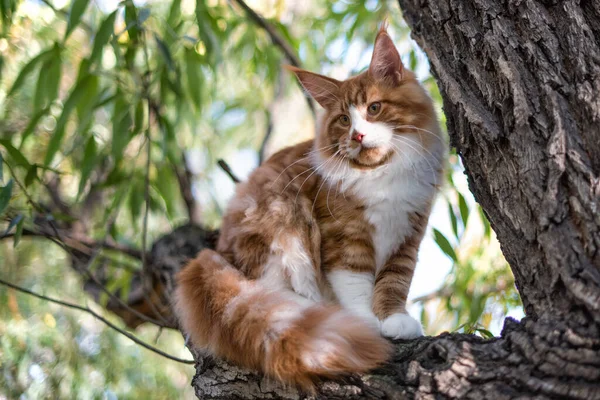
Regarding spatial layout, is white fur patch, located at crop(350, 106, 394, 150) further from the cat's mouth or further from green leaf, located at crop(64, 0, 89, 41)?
green leaf, located at crop(64, 0, 89, 41)

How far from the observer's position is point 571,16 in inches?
53.9

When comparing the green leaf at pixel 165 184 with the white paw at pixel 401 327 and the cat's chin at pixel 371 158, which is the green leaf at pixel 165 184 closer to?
the cat's chin at pixel 371 158

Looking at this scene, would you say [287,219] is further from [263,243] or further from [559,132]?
[559,132]

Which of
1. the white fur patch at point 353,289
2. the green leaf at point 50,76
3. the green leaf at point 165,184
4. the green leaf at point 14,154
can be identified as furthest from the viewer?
the green leaf at point 165,184

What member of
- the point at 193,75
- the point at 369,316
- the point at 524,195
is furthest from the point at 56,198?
the point at 524,195

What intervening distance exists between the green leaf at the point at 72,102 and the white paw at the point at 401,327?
1421 millimetres

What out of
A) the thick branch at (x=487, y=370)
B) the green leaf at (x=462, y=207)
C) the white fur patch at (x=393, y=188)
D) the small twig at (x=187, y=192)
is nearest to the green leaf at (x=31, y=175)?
the small twig at (x=187, y=192)

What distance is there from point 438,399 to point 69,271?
8.86 ft

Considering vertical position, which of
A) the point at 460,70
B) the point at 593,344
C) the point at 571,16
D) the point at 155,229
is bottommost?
the point at 155,229

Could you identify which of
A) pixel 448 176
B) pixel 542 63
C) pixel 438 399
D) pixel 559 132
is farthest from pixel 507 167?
pixel 448 176

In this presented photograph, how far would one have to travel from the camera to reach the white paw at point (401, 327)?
5.36ft

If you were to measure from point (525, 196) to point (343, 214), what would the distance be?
0.76m

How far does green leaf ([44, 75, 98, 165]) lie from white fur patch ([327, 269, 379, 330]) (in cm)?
118

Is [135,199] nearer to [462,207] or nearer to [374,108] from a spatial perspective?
[374,108]
